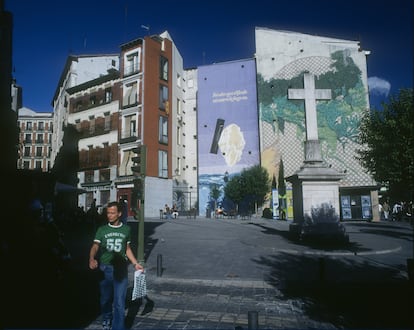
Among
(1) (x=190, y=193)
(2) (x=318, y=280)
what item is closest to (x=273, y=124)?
(1) (x=190, y=193)

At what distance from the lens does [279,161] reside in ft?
124

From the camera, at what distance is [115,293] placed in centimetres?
416

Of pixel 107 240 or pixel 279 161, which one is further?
pixel 279 161

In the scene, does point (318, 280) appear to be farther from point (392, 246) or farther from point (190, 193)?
point (190, 193)

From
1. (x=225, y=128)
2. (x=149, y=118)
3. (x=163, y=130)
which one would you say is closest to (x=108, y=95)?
(x=149, y=118)

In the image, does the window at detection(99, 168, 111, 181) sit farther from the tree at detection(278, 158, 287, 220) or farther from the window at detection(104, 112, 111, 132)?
the tree at detection(278, 158, 287, 220)

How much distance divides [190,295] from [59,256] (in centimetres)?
345

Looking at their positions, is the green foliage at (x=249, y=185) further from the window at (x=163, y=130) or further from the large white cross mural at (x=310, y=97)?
the large white cross mural at (x=310, y=97)

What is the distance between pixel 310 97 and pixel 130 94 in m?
27.7

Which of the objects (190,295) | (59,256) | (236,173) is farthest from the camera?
(236,173)

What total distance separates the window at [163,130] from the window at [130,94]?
3.92 m

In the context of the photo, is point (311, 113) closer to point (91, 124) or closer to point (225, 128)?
point (225, 128)

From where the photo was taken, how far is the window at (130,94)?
3484 centimetres

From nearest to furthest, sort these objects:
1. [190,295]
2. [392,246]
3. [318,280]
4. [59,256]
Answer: [190,295] < [318,280] < [59,256] < [392,246]
